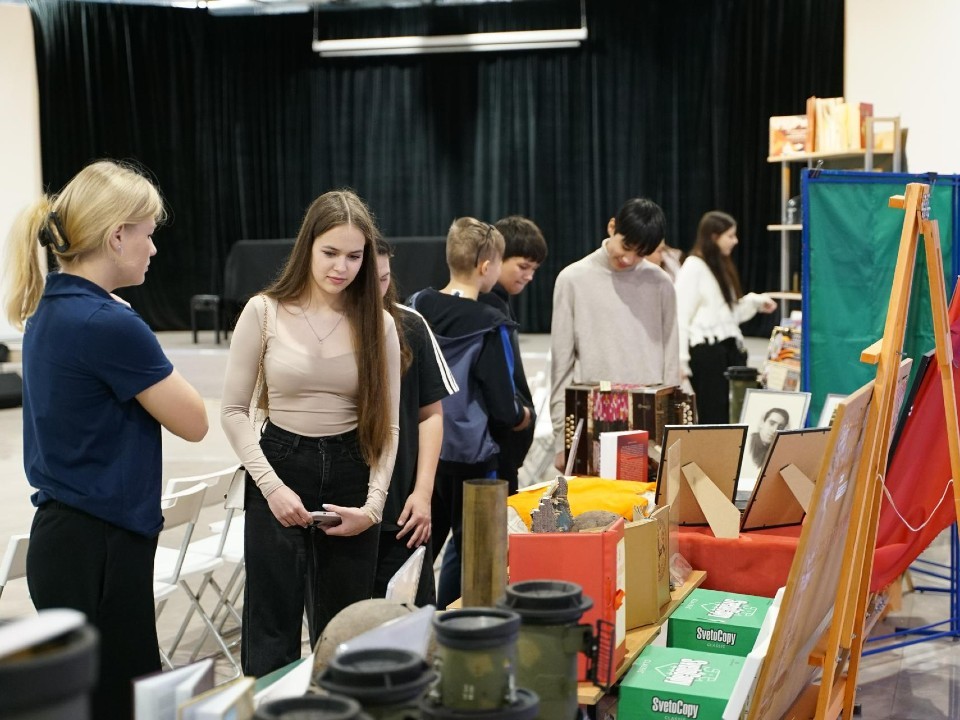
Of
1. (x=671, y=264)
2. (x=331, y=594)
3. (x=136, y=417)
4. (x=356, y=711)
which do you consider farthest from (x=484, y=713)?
(x=671, y=264)

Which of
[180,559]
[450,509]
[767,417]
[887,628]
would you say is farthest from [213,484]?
[887,628]

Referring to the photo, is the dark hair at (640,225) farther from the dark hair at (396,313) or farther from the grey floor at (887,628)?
the grey floor at (887,628)

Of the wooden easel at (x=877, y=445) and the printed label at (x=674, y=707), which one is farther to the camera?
the wooden easel at (x=877, y=445)

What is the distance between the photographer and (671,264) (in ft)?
24.3

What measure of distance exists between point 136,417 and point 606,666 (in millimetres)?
929

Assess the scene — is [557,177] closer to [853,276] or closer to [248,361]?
[853,276]

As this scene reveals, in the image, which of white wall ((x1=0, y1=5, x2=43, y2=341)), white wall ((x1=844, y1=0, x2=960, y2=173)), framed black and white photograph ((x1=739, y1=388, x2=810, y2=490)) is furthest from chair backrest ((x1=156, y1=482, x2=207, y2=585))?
white wall ((x1=0, y1=5, x2=43, y2=341))

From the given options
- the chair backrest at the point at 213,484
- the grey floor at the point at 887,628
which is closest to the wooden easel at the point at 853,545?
the grey floor at the point at 887,628

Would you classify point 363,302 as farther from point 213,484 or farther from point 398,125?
point 398,125

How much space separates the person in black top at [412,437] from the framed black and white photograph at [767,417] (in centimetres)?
133

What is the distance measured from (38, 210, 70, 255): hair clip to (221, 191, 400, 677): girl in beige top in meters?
0.58

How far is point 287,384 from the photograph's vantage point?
8.29ft

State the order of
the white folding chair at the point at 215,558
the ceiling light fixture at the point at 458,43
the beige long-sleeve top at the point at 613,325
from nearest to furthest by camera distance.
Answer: the white folding chair at the point at 215,558
the beige long-sleeve top at the point at 613,325
the ceiling light fixture at the point at 458,43

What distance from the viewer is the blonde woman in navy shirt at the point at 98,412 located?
199 centimetres
